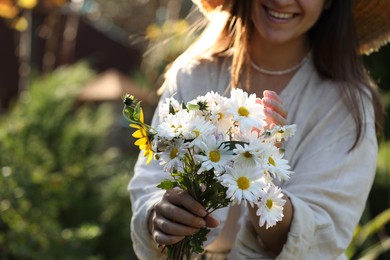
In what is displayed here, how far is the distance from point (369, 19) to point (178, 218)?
4.00 ft

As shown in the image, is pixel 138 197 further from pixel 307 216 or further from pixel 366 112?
pixel 366 112

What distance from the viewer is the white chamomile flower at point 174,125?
1.94 meters

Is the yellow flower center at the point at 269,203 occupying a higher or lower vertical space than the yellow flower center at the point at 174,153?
lower

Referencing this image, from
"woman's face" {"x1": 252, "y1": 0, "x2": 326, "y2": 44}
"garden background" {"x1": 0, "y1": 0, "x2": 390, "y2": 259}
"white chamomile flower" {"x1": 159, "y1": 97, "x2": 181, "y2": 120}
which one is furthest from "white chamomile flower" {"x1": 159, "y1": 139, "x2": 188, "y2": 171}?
"garden background" {"x1": 0, "y1": 0, "x2": 390, "y2": 259}

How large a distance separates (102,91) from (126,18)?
9784 mm

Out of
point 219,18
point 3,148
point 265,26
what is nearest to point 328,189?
point 265,26

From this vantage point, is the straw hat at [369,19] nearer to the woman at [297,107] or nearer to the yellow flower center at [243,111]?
the woman at [297,107]

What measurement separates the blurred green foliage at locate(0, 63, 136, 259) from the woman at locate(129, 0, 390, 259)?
1.74 meters

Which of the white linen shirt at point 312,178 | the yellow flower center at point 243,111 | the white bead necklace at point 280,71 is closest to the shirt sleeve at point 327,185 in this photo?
the white linen shirt at point 312,178

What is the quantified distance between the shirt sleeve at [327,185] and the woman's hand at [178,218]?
1.11 feet

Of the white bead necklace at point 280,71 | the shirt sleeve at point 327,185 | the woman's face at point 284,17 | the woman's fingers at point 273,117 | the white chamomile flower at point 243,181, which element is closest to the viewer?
the white chamomile flower at point 243,181

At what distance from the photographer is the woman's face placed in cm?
263

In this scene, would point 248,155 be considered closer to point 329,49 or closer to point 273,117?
point 273,117

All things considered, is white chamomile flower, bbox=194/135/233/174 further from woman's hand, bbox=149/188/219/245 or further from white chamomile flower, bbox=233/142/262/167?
woman's hand, bbox=149/188/219/245
